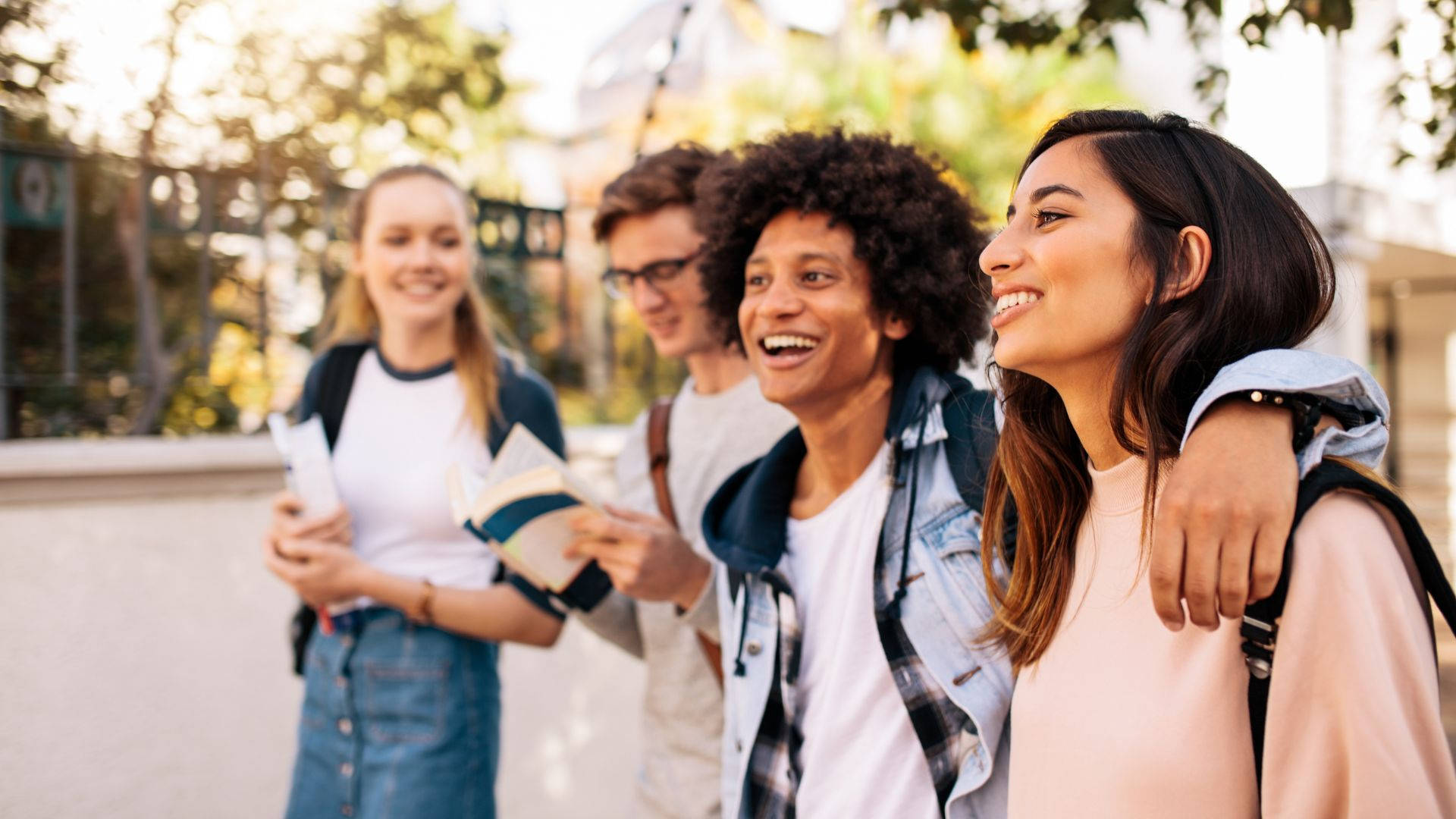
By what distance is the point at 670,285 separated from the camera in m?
2.67

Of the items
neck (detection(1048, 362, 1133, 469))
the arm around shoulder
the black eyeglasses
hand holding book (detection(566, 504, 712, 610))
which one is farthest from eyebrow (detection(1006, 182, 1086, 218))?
the black eyeglasses

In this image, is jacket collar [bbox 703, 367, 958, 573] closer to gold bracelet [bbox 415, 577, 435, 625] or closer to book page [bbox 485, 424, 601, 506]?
book page [bbox 485, 424, 601, 506]

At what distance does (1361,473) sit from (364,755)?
2.25 m

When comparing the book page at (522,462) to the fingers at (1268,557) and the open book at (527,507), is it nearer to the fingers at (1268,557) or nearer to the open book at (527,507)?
the open book at (527,507)

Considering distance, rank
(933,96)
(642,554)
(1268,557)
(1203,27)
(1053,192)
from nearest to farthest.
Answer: (1268,557), (1053,192), (642,554), (1203,27), (933,96)

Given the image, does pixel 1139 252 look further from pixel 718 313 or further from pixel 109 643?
pixel 109 643

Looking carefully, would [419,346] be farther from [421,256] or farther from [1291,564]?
[1291,564]

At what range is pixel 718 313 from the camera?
248 centimetres

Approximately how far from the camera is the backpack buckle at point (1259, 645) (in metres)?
1.10

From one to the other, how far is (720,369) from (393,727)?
119 cm

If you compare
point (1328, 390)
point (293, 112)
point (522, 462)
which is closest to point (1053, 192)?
point (1328, 390)

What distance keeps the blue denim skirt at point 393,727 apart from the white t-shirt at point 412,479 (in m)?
0.15

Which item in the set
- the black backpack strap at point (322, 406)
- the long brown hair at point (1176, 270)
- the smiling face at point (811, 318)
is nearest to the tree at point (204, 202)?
the black backpack strap at point (322, 406)

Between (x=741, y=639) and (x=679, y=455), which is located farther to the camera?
(x=679, y=455)
